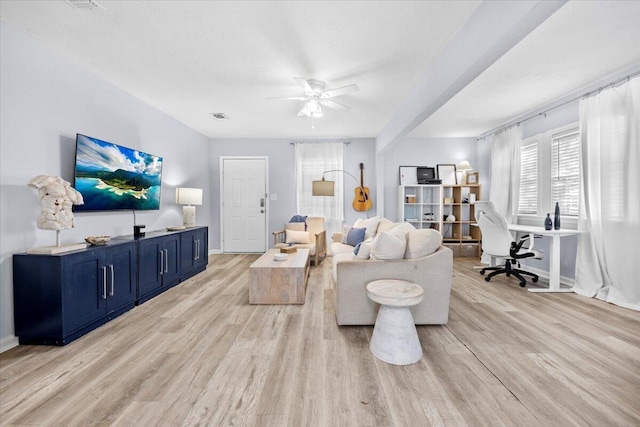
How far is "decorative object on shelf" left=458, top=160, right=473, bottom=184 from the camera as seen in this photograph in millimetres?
5707

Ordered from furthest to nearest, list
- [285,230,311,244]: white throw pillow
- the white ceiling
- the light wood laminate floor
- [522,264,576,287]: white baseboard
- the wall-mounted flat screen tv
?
[285,230,311,244]: white throw pillow, [522,264,576,287]: white baseboard, the wall-mounted flat screen tv, the white ceiling, the light wood laminate floor

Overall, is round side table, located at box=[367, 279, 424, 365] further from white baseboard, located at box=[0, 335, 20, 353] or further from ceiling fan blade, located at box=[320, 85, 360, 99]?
white baseboard, located at box=[0, 335, 20, 353]

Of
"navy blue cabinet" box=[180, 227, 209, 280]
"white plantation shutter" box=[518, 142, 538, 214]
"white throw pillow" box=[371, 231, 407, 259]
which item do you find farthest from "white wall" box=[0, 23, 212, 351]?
"white plantation shutter" box=[518, 142, 538, 214]

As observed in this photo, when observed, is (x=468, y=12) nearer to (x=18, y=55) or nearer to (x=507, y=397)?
(x=507, y=397)

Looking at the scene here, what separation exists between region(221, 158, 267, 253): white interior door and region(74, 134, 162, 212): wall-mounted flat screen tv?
7.01 feet

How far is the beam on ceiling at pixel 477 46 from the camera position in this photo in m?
1.65

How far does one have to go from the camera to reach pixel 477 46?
2.12m

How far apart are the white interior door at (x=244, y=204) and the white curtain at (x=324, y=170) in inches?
32.5

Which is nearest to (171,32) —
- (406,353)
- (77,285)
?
(77,285)

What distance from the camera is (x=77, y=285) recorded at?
2379 mm

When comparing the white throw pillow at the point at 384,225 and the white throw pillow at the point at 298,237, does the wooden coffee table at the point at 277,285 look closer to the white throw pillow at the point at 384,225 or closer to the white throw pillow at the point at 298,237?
the white throw pillow at the point at 384,225

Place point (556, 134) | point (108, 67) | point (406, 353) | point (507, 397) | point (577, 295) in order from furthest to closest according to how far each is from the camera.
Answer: point (556, 134), point (577, 295), point (108, 67), point (406, 353), point (507, 397)

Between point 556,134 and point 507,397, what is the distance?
13.6 feet

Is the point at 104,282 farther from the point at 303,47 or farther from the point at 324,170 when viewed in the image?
the point at 324,170
